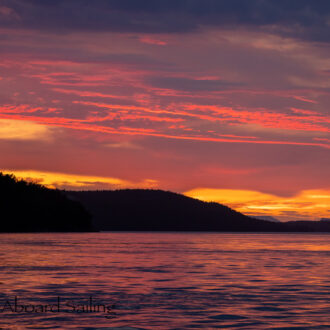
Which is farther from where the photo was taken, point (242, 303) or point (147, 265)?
point (147, 265)

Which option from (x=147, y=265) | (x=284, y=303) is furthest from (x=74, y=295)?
(x=147, y=265)

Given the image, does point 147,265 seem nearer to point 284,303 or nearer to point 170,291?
point 170,291

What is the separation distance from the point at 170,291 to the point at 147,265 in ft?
77.3

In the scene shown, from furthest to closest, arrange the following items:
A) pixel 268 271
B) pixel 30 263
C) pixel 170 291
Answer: pixel 30 263
pixel 268 271
pixel 170 291

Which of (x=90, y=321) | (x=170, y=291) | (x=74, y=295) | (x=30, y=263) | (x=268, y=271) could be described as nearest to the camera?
(x=90, y=321)

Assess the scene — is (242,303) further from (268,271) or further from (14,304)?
(268,271)

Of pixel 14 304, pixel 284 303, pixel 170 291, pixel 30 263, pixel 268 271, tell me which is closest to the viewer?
pixel 14 304

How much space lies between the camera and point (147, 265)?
6259 cm

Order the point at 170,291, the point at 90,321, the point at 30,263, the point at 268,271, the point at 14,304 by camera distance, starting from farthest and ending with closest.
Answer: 1. the point at 30,263
2. the point at 268,271
3. the point at 170,291
4. the point at 14,304
5. the point at 90,321

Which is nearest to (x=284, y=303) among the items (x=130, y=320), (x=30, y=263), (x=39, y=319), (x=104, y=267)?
(x=130, y=320)

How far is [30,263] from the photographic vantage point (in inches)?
2451

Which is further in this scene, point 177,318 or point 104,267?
point 104,267

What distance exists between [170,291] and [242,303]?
6426mm

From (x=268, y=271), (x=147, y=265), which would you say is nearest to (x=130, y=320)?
(x=268, y=271)
